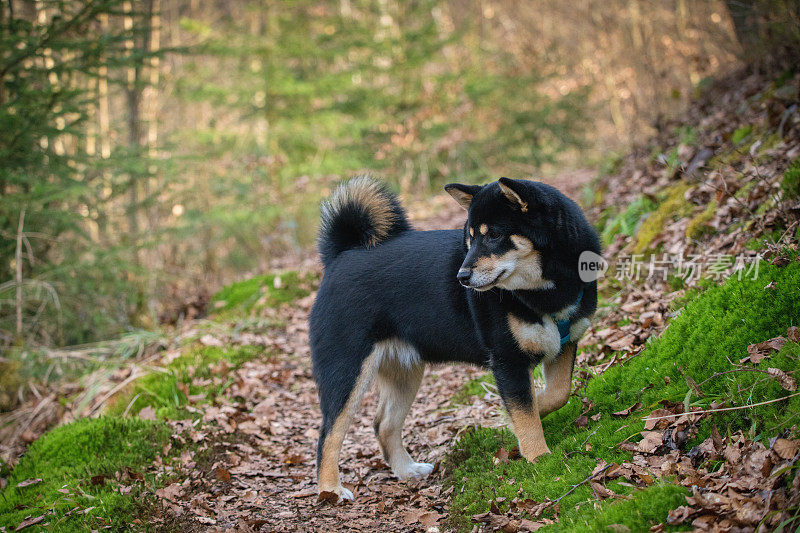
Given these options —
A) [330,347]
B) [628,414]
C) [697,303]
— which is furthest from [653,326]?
[330,347]

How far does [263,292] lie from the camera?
930 centimetres

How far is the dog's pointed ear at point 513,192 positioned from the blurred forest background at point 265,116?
4070mm

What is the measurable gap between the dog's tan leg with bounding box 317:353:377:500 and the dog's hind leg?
10.4 inches

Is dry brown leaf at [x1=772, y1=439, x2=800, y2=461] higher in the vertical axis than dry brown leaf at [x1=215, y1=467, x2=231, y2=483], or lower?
higher

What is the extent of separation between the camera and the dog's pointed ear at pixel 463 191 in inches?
163

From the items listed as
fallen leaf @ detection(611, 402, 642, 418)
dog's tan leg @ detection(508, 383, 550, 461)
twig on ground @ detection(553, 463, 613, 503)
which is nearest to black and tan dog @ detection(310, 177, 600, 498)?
dog's tan leg @ detection(508, 383, 550, 461)

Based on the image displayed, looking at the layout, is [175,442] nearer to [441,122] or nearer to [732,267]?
[732,267]

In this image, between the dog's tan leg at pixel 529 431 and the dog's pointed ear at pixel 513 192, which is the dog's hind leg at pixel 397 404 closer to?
the dog's tan leg at pixel 529 431

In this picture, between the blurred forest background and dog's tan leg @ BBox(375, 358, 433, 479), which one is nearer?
dog's tan leg @ BBox(375, 358, 433, 479)

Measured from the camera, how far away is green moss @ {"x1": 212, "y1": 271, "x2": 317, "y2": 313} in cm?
900

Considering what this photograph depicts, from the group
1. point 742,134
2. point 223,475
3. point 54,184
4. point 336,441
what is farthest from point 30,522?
point 742,134

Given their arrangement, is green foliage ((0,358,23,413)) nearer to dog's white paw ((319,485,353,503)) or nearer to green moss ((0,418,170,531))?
green moss ((0,418,170,531))

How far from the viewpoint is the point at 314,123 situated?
12.8 m

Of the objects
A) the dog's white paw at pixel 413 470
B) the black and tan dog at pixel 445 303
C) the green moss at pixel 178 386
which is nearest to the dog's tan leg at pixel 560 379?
the black and tan dog at pixel 445 303
